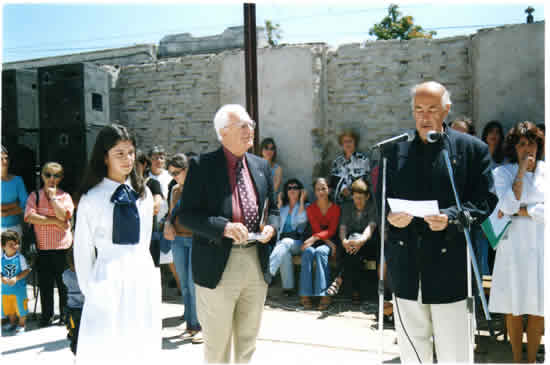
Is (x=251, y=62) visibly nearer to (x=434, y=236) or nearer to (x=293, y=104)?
(x=293, y=104)

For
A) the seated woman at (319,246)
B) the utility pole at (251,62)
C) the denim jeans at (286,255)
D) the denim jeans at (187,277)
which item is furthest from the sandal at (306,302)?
the utility pole at (251,62)

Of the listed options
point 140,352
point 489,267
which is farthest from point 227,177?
point 489,267

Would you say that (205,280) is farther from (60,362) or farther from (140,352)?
(60,362)

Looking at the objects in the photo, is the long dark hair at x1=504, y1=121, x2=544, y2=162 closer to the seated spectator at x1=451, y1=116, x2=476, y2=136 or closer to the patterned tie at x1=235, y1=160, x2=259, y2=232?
the seated spectator at x1=451, y1=116, x2=476, y2=136

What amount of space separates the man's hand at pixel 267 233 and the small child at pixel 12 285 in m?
3.22

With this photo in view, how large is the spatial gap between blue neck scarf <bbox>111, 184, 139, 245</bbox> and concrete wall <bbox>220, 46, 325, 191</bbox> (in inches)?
182

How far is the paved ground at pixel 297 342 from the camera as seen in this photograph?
3.72 metres

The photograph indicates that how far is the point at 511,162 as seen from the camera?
3379 mm

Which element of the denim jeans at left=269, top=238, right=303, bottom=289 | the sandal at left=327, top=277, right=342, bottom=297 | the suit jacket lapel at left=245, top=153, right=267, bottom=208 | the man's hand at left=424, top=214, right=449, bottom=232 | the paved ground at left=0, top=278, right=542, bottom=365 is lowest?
the paved ground at left=0, top=278, right=542, bottom=365

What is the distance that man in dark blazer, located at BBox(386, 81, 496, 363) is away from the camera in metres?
2.20

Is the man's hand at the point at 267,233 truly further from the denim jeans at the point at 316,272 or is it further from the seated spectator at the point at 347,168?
the seated spectator at the point at 347,168

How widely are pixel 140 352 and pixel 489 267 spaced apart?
390 centimetres

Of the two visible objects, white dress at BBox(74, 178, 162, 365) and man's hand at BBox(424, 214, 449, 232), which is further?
white dress at BBox(74, 178, 162, 365)

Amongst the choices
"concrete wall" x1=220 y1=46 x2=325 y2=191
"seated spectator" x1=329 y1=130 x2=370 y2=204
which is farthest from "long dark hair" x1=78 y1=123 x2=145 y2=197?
"concrete wall" x1=220 y1=46 x2=325 y2=191
